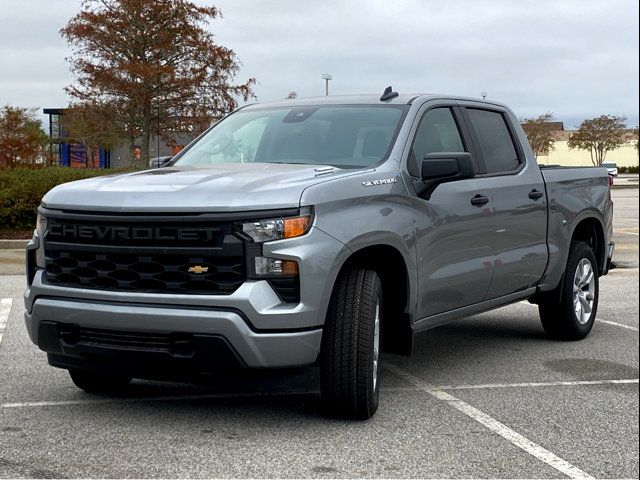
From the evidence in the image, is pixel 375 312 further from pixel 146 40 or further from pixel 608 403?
pixel 146 40

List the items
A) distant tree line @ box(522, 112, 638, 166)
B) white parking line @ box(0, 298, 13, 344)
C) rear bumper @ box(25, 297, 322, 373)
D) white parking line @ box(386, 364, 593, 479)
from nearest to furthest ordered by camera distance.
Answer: distant tree line @ box(522, 112, 638, 166), white parking line @ box(386, 364, 593, 479), rear bumper @ box(25, 297, 322, 373), white parking line @ box(0, 298, 13, 344)

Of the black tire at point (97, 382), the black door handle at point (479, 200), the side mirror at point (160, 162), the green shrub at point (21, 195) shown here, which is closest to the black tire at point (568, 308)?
the black door handle at point (479, 200)

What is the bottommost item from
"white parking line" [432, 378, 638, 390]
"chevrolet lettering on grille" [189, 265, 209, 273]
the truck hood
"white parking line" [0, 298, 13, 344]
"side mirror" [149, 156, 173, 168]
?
"white parking line" [0, 298, 13, 344]

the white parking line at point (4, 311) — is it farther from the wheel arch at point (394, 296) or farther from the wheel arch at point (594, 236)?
the wheel arch at point (594, 236)

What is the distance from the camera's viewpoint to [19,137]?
53.3m

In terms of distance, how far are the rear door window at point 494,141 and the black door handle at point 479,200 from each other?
0.40 meters

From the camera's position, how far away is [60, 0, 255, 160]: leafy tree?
37531 mm

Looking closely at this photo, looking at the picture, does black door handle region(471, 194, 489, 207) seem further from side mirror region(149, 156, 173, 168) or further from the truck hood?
side mirror region(149, 156, 173, 168)

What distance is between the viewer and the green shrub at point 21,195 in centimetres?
1723

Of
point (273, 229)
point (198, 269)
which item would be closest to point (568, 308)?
point (273, 229)

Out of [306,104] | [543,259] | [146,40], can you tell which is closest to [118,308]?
[306,104]

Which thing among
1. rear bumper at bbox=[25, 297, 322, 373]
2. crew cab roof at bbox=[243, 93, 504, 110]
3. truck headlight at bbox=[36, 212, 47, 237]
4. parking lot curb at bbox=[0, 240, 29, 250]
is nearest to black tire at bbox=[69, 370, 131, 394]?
rear bumper at bbox=[25, 297, 322, 373]

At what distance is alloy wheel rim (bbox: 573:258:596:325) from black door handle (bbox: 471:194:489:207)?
1.69 m

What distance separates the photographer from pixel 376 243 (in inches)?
214
